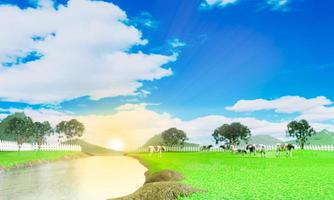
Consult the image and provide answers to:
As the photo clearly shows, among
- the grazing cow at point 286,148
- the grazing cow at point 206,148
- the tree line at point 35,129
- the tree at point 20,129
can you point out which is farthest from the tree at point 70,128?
the grazing cow at point 286,148

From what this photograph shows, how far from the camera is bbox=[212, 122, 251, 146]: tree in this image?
114m

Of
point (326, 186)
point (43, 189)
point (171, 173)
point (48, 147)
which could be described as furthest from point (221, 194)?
point (48, 147)

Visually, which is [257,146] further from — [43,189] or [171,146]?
[171,146]

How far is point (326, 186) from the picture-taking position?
1809cm

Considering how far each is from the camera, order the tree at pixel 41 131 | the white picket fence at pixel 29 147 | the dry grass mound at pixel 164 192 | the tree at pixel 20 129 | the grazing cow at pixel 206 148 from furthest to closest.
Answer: the tree at pixel 41 131
the tree at pixel 20 129
the grazing cow at pixel 206 148
the white picket fence at pixel 29 147
the dry grass mound at pixel 164 192

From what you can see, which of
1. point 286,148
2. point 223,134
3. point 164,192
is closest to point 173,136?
point 223,134

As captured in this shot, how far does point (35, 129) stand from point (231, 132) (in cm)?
5451

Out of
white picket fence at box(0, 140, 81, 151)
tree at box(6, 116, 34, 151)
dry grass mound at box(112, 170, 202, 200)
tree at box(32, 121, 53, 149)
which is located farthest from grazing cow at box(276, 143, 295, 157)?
tree at box(32, 121, 53, 149)

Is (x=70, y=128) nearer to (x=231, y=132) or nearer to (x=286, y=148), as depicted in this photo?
(x=231, y=132)

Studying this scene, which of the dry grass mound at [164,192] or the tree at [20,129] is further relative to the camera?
the tree at [20,129]

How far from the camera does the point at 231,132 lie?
375 ft

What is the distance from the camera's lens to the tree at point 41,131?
11627 centimetres

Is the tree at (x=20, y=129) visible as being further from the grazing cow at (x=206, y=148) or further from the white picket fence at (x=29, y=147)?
the grazing cow at (x=206, y=148)

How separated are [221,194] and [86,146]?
420ft
